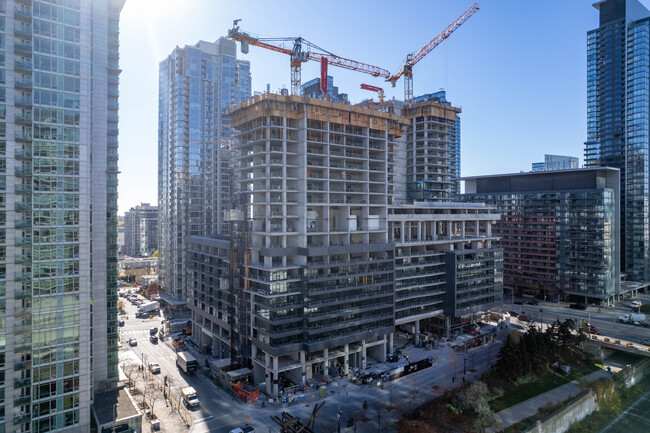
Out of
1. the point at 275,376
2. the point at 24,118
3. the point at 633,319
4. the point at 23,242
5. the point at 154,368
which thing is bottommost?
the point at 154,368

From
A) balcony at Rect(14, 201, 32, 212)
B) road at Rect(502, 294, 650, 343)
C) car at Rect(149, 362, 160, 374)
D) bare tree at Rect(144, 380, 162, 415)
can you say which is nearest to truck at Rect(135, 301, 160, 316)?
car at Rect(149, 362, 160, 374)

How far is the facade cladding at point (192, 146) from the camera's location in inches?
5310

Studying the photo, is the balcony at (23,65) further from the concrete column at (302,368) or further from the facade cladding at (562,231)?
the facade cladding at (562,231)

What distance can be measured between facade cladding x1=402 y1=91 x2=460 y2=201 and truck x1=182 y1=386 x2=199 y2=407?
266ft

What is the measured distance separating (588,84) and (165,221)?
572 ft

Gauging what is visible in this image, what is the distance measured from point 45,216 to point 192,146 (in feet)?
288

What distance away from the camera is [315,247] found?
7381 cm

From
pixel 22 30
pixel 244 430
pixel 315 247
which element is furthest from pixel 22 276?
pixel 315 247

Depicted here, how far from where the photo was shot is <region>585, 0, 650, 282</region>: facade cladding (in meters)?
149

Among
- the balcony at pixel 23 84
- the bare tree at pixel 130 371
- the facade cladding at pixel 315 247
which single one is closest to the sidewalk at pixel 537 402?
the facade cladding at pixel 315 247

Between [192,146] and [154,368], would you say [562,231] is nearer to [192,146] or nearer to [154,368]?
[192,146]

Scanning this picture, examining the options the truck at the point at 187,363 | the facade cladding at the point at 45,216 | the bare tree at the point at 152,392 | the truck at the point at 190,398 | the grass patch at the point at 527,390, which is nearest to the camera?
the facade cladding at the point at 45,216

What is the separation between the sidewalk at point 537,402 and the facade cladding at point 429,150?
61312 mm

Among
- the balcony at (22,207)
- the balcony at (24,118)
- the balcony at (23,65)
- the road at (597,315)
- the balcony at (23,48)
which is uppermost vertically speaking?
the balcony at (23,48)
